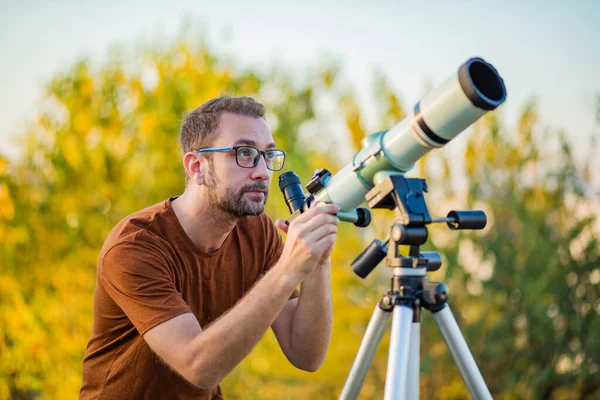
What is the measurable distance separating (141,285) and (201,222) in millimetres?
468

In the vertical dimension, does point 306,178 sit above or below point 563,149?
above

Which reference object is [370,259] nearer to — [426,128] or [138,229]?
[426,128]

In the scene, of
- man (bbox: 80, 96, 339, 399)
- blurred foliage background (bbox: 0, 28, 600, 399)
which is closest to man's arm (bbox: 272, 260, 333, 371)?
man (bbox: 80, 96, 339, 399)

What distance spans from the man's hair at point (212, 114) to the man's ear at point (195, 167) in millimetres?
50

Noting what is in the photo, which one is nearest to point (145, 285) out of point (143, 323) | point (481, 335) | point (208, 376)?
point (143, 323)

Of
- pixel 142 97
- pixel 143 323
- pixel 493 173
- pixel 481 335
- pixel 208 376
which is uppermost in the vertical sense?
pixel 142 97

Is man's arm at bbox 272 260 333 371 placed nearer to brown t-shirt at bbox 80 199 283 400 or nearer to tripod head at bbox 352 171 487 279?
brown t-shirt at bbox 80 199 283 400

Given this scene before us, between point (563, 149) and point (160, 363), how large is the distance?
5.15 metres

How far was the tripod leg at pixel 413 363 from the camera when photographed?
185 centimetres

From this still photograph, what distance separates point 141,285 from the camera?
2.25 meters

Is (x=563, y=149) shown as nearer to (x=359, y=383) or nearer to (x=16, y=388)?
(x=359, y=383)

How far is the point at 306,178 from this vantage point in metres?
9.35

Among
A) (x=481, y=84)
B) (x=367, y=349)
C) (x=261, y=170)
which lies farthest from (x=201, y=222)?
(x=481, y=84)

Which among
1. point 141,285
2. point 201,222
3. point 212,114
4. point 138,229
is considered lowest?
point 141,285
